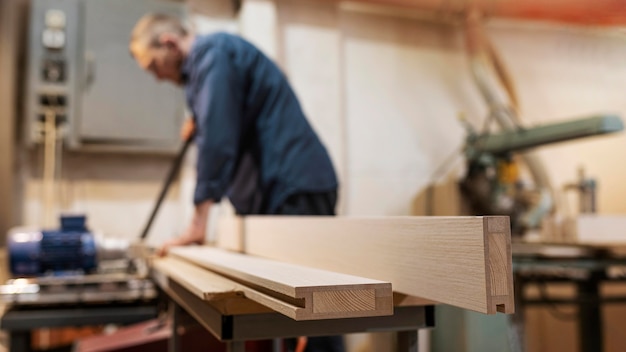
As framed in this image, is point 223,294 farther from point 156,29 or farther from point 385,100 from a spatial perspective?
point 385,100

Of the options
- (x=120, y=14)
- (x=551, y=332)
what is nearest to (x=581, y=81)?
(x=551, y=332)

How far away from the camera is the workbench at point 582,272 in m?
2.27

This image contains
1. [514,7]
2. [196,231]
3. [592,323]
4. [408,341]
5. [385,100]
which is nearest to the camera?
[408,341]

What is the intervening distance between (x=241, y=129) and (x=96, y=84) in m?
1.11

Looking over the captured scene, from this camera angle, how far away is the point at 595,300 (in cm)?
243

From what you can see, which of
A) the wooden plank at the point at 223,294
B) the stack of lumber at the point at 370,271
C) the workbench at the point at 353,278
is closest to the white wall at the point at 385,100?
the workbench at the point at 353,278

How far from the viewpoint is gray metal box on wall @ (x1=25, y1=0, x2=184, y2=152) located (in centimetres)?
263

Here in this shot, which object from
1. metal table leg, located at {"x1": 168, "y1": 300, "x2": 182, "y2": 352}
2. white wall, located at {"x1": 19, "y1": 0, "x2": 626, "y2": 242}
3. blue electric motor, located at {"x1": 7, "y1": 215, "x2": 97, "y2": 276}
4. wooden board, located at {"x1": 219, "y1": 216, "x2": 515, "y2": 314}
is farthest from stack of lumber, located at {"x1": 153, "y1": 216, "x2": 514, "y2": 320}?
white wall, located at {"x1": 19, "y1": 0, "x2": 626, "y2": 242}

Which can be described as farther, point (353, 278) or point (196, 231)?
point (196, 231)

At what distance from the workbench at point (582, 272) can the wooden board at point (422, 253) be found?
1354mm

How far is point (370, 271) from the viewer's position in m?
0.97

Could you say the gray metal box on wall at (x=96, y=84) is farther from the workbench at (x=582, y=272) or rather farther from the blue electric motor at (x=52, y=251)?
the workbench at (x=582, y=272)

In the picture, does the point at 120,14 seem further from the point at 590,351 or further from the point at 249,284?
the point at 590,351

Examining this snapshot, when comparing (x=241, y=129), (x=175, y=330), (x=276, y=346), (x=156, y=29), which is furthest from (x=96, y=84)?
(x=276, y=346)
